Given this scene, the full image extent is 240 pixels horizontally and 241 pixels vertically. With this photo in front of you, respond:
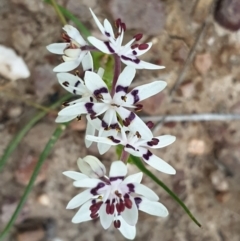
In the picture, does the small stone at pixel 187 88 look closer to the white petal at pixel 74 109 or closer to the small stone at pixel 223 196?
the small stone at pixel 223 196

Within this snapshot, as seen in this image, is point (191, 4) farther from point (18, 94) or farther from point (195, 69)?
point (18, 94)

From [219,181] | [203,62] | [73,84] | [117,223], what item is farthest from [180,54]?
[117,223]

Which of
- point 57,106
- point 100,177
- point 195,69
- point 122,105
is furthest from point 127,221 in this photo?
point 195,69

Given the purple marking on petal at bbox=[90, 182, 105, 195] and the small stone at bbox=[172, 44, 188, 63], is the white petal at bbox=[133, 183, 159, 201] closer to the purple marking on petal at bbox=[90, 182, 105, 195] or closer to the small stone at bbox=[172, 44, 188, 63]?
the purple marking on petal at bbox=[90, 182, 105, 195]

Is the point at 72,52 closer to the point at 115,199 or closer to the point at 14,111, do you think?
the point at 115,199

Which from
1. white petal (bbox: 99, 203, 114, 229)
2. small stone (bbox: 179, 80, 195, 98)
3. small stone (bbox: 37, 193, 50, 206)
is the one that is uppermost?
white petal (bbox: 99, 203, 114, 229)

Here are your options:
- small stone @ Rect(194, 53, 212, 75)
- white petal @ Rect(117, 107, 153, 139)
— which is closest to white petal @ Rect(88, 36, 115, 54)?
white petal @ Rect(117, 107, 153, 139)

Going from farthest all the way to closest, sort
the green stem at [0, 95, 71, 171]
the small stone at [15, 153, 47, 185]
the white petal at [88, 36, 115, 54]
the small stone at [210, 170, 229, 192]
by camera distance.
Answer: the small stone at [210, 170, 229, 192]
the small stone at [15, 153, 47, 185]
the green stem at [0, 95, 71, 171]
the white petal at [88, 36, 115, 54]
